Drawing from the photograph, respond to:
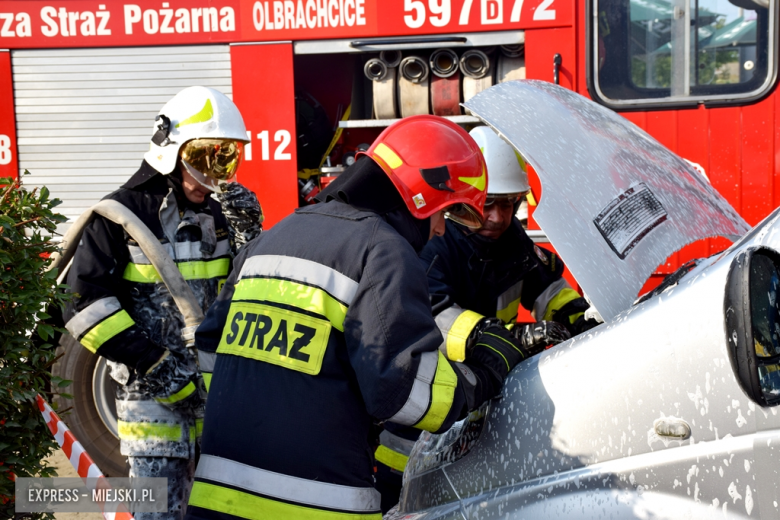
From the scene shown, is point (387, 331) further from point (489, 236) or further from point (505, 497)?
point (489, 236)

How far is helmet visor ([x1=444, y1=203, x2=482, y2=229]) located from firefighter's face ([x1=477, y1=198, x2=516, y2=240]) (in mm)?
594

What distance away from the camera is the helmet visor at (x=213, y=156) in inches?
121

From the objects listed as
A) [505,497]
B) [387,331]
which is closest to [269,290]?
[387,331]

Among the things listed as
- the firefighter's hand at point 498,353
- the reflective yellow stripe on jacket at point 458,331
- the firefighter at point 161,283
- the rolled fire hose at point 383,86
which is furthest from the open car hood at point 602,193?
the rolled fire hose at point 383,86

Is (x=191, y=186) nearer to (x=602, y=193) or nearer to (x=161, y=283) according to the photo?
(x=161, y=283)

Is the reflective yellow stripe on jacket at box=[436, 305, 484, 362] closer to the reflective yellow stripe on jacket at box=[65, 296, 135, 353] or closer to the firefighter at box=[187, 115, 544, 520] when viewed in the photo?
the firefighter at box=[187, 115, 544, 520]

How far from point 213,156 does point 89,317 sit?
2.75ft

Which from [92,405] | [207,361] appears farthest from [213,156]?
[92,405]

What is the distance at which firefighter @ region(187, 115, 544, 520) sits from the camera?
180cm

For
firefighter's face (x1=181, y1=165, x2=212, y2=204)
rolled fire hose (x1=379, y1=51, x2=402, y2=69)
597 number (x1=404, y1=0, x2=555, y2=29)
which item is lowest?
firefighter's face (x1=181, y1=165, x2=212, y2=204)

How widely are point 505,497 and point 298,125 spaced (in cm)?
361

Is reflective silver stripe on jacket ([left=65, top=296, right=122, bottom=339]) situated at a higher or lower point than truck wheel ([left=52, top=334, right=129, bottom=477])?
higher

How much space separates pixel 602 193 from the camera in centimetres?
197

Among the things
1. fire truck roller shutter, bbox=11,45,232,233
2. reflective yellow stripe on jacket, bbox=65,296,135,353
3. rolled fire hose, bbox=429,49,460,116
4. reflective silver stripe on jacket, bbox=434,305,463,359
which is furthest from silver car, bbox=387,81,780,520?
fire truck roller shutter, bbox=11,45,232,233
